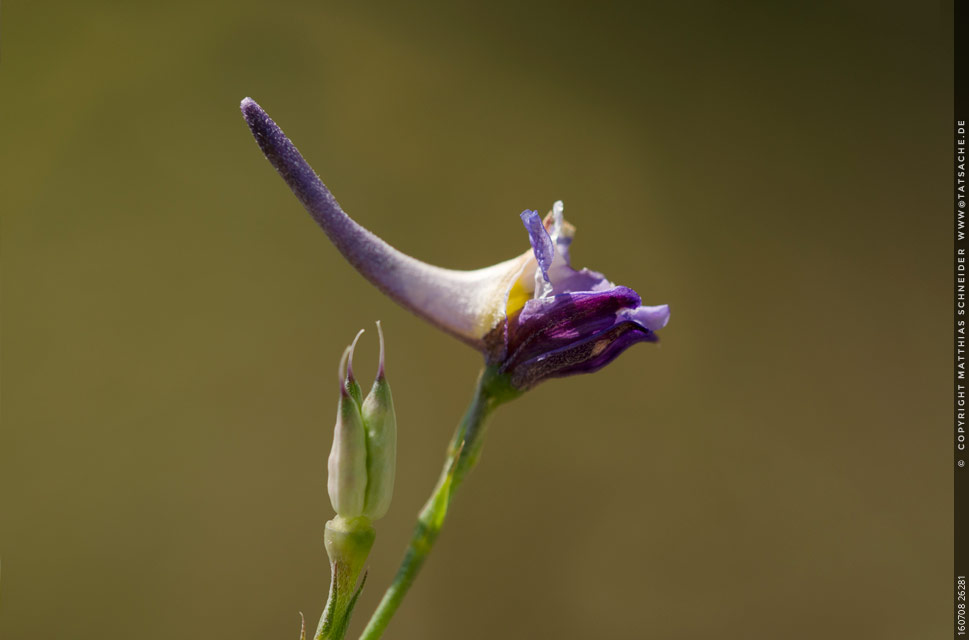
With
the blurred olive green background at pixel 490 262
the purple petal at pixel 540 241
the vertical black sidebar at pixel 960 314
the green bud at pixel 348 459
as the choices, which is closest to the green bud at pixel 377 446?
the green bud at pixel 348 459

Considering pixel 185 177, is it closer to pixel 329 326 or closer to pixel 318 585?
pixel 329 326

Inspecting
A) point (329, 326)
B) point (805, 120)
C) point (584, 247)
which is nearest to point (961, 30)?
point (805, 120)

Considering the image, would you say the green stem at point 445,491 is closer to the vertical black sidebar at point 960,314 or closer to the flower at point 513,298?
the flower at point 513,298

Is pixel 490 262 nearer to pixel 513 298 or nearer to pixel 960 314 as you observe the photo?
pixel 960 314

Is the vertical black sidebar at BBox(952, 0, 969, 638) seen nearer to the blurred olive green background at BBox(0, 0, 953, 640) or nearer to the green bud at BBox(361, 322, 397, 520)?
the blurred olive green background at BBox(0, 0, 953, 640)

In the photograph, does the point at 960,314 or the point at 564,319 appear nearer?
the point at 564,319

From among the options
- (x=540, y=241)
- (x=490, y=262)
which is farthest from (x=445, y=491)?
(x=490, y=262)

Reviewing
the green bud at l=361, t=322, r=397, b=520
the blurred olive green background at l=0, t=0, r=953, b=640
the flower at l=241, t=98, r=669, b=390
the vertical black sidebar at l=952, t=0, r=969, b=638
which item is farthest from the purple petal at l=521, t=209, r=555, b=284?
the vertical black sidebar at l=952, t=0, r=969, b=638
